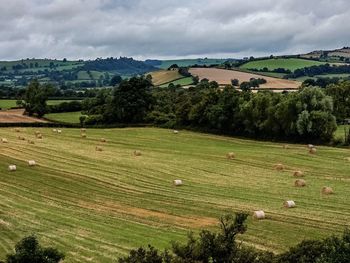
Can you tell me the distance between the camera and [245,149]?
6431cm

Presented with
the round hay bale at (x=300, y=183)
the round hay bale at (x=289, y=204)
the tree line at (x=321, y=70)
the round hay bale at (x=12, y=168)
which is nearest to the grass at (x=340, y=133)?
the round hay bale at (x=300, y=183)

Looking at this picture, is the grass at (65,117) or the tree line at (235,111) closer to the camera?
the tree line at (235,111)

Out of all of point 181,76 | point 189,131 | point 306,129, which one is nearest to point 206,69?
point 181,76

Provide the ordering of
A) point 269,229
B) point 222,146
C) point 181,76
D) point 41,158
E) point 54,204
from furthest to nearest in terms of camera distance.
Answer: point 181,76, point 222,146, point 41,158, point 54,204, point 269,229

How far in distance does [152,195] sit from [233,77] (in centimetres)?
12468

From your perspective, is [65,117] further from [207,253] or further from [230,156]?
[207,253]

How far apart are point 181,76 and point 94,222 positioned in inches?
5876

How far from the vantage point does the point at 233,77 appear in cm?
15862

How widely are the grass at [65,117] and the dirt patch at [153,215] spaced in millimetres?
68054

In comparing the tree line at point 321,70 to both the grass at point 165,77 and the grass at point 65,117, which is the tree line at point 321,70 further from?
the grass at point 65,117

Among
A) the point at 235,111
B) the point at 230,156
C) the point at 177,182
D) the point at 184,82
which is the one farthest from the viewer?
the point at 184,82

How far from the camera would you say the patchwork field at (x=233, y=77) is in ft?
467

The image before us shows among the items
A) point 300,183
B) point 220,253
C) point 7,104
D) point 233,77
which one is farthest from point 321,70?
point 220,253

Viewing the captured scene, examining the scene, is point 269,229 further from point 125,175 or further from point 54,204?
point 125,175
